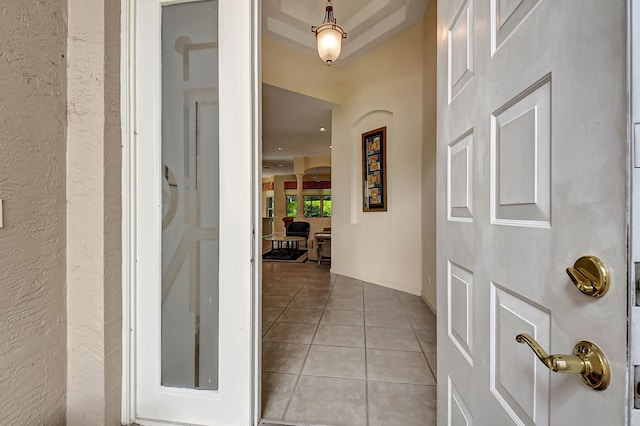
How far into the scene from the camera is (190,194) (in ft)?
4.44

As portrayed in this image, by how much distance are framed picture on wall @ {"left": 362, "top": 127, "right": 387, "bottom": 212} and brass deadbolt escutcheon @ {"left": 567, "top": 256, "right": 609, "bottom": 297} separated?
3.48 meters

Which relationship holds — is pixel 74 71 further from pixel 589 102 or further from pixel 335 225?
pixel 335 225

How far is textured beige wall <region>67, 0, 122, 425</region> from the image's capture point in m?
1.21

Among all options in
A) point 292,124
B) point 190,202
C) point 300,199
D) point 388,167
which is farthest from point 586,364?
point 300,199

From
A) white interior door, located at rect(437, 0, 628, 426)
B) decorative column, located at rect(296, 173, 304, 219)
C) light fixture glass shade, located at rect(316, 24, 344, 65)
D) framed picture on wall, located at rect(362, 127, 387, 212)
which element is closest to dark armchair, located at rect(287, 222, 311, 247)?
decorative column, located at rect(296, 173, 304, 219)

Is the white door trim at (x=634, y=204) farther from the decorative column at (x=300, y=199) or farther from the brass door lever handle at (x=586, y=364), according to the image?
the decorative column at (x=300, y=199)

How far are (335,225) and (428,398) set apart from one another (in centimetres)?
321

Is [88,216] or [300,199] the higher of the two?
[300,199]

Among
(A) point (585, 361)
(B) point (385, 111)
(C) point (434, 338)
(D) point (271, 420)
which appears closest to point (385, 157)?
(B) point (385, 111)

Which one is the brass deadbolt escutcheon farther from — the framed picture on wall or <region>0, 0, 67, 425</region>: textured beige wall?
the framed picture on wall

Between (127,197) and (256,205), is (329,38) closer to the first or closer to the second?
(256,205)

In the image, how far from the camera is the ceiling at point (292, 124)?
13.9ft

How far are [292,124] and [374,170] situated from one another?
241cm

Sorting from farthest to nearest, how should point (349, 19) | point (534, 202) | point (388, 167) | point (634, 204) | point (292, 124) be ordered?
point (292, 124)
point (388, 167)
point (349, 19)
point (534, 202)
point (634, 204)
